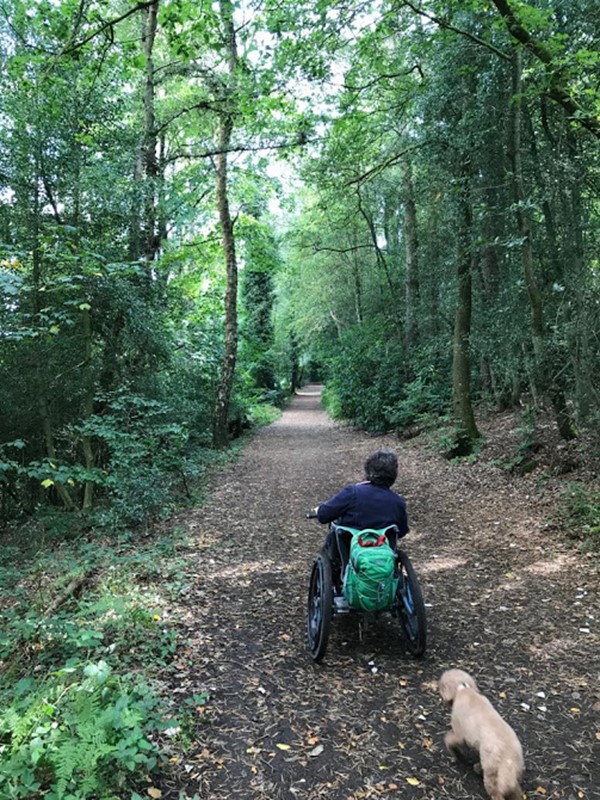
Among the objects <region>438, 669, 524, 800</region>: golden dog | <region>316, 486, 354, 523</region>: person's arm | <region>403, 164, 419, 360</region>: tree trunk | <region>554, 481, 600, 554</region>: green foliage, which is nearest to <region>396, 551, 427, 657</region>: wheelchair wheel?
<region>316, 486, 354, 523</region>: person's arm

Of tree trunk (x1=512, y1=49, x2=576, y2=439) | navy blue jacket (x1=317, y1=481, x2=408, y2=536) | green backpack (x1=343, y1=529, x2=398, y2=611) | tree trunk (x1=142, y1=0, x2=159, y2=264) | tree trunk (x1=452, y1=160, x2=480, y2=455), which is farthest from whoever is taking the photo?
tree trunk (x1=452, y1=160, x2=480, y2=455)

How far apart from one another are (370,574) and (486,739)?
1220 mm

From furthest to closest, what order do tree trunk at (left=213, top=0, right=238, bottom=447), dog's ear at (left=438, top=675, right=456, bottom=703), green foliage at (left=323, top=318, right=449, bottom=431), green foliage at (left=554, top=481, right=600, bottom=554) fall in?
1. green foliage at (left=323, top=318, right=449, bottom=431)
2. tree trunk at (left=213, top=0, right=238, bottom=447)
3. green foliage at (left=554, top=481, right=600, bottom=554)
4. dog's ear at (left=438, top=675, right=456, bottom=703)

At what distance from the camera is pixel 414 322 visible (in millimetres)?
15953

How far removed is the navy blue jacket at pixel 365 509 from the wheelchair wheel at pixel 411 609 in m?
0.31

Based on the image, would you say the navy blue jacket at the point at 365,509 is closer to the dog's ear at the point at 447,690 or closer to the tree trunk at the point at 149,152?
the dog's ear at the point at 447,690

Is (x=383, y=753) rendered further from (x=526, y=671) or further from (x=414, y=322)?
(x=414, y=322)

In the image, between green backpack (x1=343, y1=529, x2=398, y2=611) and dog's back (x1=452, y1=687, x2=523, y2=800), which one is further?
green backpack (x1=343, y1=529, x2=398, y2=611)

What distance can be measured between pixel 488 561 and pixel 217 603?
3044 millimetres

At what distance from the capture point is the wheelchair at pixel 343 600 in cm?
360

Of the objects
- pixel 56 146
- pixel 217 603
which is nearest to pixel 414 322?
pixel 56 146

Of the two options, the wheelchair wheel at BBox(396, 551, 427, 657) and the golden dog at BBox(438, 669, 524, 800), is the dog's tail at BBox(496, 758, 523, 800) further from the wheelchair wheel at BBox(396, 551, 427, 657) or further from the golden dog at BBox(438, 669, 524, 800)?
the wheelchair wheel at BBox(396, 551, 427, 657)

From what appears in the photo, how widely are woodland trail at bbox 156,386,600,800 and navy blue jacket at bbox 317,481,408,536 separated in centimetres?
100

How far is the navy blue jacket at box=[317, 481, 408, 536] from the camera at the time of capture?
376cm
